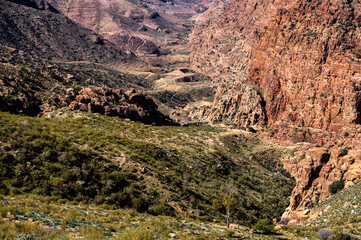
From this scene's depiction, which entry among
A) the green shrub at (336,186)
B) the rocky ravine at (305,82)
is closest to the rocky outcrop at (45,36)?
the rocky ravine at (305,82)

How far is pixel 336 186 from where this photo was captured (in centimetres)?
2541

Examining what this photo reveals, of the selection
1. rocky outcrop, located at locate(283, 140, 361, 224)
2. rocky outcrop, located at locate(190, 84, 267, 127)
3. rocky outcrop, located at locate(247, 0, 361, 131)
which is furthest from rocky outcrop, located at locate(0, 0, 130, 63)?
Answer: rocky outcrop, located at locate(283, 140, 361, 224)

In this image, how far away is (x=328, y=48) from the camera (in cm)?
7456

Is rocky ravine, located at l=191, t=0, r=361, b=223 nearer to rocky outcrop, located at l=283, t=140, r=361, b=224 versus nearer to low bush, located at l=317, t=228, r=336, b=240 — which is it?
rocky outcrop, located at l=283, t=140, r=361, b=224

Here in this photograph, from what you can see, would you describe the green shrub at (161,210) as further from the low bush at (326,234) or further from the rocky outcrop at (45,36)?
the rocky outcrop at (45,36)

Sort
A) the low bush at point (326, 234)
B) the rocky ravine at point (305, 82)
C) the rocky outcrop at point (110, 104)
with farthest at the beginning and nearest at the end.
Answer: the rocky ravine at point (305, 82) → the rocky outcrop at point (110, 104) → the low bush at point (326, 234)

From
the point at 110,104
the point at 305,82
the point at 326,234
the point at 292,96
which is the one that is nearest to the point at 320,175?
the point at 326,234

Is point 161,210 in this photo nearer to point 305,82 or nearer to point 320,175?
point 320,175

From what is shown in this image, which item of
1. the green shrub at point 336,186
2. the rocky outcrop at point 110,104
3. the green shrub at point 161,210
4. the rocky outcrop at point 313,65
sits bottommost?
the green shrub at point 161,210

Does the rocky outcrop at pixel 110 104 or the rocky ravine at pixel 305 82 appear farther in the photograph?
the rocky ravine at pixel 305 82

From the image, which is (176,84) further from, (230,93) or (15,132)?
(15,132)

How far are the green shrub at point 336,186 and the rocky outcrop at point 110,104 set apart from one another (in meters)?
41.5

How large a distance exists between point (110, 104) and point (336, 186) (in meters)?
45.0

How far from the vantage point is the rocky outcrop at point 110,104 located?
4547 cm
